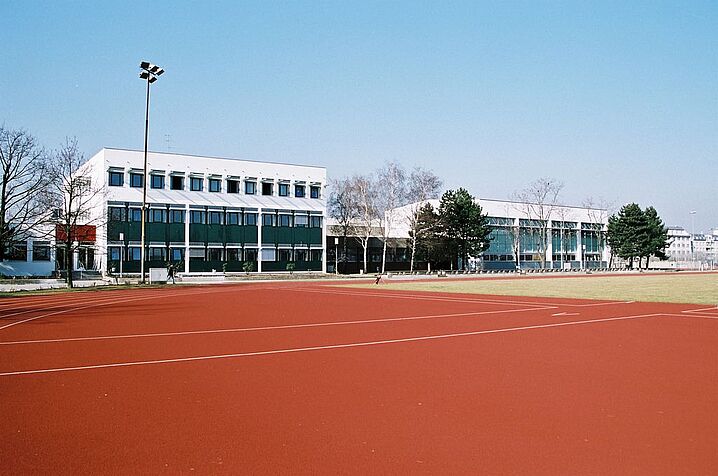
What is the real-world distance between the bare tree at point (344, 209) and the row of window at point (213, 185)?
4387mm

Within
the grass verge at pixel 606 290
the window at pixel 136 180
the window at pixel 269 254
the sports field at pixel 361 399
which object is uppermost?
the window at pixel 136 180

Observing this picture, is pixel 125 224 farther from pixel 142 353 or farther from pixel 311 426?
pixel 311 426

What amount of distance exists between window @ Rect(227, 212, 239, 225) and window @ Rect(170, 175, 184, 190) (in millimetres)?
5229

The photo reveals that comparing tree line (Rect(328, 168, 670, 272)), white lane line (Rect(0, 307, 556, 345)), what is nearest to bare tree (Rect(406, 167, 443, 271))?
tree line (Rect(328, 168, 670, 272))

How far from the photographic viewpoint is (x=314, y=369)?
948cm

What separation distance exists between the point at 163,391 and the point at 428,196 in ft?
205

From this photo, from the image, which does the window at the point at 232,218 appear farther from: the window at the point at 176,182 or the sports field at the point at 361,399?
the sports field at the point at 361,399

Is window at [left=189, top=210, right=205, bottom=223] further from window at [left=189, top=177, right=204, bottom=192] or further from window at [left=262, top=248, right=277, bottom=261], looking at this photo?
window at [left=262, top=248, right=277, bottom=261]

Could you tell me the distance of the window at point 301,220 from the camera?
215 ft

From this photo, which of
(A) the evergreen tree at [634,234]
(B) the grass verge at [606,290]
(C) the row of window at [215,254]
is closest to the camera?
(B) the grass verge at [606,290]

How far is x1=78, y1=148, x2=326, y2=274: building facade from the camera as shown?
55375 millimetres

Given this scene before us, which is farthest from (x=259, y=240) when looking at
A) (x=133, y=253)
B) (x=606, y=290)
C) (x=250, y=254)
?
(x=606, y=290)

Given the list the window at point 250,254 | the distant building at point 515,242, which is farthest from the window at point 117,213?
the distant building at point 515,242

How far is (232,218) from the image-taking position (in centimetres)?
6178
